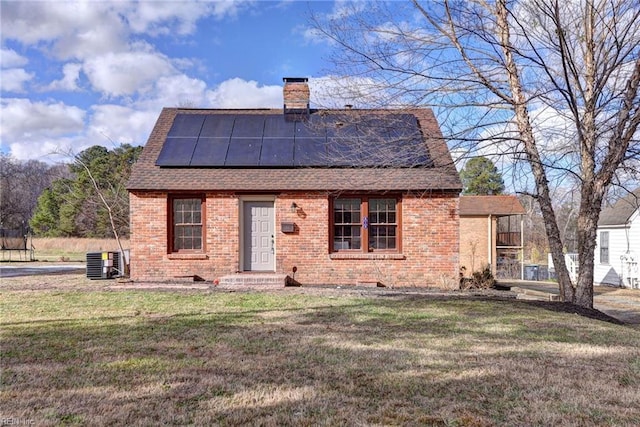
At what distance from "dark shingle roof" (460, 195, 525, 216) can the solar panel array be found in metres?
9.51

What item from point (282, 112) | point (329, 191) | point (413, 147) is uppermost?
point (282, 112)

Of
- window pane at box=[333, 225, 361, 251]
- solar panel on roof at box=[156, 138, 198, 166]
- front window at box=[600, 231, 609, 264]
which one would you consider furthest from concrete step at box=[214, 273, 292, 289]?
front window at box=[600, 231, 609, 264]

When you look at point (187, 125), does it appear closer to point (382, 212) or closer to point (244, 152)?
point (244, 152)

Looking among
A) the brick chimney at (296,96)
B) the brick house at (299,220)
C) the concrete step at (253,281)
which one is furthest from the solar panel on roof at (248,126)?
the concrete step at (253,281)

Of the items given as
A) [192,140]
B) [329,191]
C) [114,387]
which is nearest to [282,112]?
[192,140]

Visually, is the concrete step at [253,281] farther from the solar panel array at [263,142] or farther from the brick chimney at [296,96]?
the brick chimney at [296,96]

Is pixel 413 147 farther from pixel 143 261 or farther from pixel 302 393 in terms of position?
pixel 143 261

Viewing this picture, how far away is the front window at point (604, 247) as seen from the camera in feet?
71.2

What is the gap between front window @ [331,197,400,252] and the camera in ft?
41.5

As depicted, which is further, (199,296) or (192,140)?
(192,140)

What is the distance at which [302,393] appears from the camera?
400 centimetres

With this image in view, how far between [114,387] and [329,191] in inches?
344

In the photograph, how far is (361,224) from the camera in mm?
12609

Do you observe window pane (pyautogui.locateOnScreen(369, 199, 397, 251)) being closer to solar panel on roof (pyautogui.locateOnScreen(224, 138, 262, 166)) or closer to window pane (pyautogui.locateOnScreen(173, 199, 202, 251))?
solar panel on roof (pyautogui.locateOnScreen(224, 138, 262, 166))
